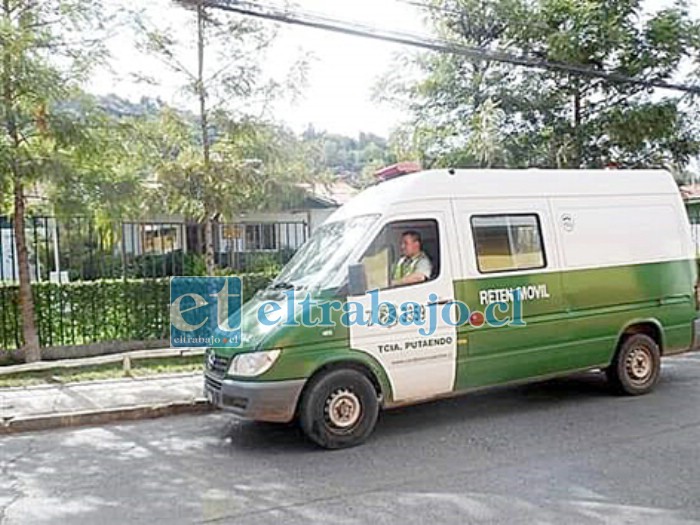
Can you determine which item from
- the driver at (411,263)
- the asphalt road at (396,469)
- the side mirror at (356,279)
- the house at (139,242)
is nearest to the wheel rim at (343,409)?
the asphalt road at (396,469)

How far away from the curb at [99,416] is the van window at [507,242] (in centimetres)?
344

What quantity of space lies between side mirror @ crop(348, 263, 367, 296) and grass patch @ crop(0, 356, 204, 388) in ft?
13.7

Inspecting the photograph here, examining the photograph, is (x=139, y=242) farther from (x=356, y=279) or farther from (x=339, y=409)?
(x=339, y=409)

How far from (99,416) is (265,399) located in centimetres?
245

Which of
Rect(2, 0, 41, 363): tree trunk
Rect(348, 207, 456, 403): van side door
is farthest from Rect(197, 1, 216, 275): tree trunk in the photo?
Rect(348, 207, 456, 403): van side door

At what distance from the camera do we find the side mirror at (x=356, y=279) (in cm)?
628

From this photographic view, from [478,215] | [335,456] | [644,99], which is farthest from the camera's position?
[644,99]

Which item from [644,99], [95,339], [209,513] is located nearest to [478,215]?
[209,513]

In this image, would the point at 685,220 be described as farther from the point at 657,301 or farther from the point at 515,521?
the point at 515,521

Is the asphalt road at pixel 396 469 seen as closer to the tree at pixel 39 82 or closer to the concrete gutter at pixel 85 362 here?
the concrete gutter at pixel 85 362

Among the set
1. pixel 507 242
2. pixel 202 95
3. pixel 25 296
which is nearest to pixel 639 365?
pixel 507 242

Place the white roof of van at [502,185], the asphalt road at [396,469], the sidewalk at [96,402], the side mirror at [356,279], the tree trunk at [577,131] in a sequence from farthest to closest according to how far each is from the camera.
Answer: the tree trunk at [577,131], the sidewalk at [96,402], the white roof of van at [502,185], the side mirror at [356,279], the asphalt road at [396,469]

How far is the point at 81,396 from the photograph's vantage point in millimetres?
8203

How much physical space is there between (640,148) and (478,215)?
7.88m
